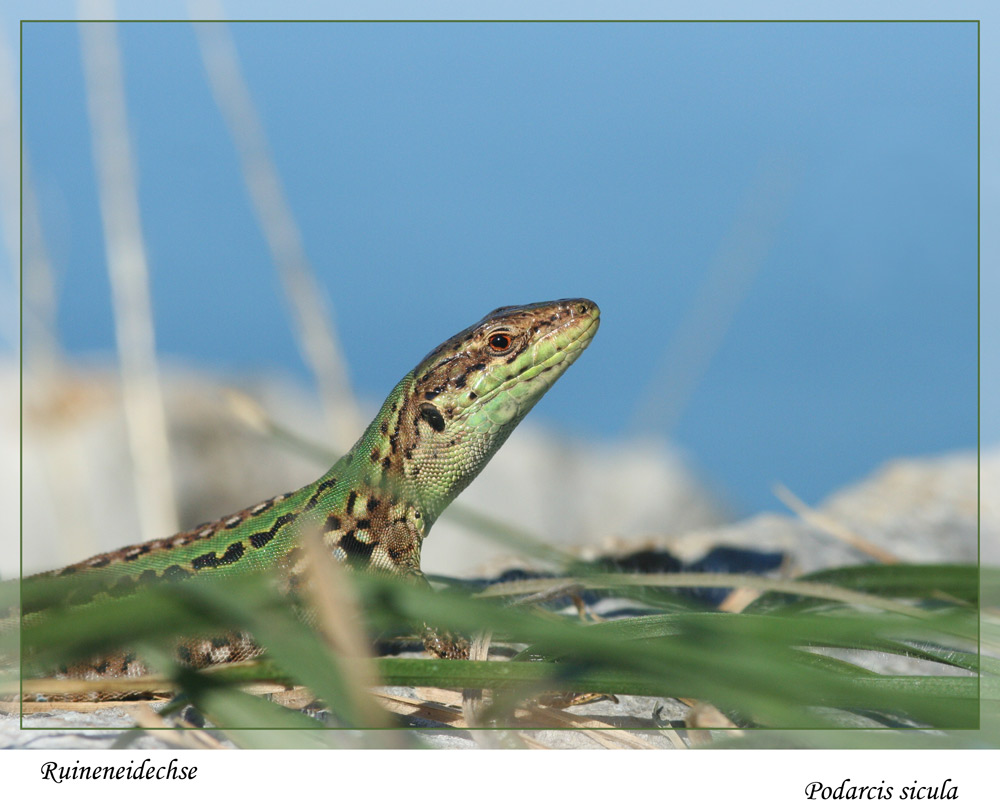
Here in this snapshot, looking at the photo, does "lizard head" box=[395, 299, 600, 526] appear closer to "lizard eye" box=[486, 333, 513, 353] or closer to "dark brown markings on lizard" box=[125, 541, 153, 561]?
"lizard eye" box=[486, 333, 513, 353]

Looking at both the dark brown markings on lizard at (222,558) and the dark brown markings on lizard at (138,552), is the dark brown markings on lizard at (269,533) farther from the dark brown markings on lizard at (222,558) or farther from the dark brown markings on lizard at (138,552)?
the dark brown markings on lizard at (138,552)

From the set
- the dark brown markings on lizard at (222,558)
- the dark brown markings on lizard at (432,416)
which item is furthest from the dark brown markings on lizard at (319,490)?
the dark brown markings on lizard at (432,416)

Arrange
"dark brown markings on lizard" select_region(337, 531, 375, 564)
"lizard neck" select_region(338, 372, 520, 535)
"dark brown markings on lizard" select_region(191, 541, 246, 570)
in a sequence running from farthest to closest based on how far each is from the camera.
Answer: "lizard neck" select_region(338, 372, 520, 535)
"dark brown markings on lizard" select_region(337, 531, 375, 564)
"dark brown markings on lizard" select_region(191, 541, 246, 570)

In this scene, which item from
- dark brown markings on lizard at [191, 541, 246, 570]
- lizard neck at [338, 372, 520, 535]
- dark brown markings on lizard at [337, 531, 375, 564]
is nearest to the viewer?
dark brown markings on lizard at [191, 541, 246, 570]

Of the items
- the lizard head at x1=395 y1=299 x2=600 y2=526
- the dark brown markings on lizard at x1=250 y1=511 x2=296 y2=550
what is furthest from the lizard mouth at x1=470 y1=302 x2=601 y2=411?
the dark brown markings on lizard at x1=250 y1=511 x2=296 y2=550

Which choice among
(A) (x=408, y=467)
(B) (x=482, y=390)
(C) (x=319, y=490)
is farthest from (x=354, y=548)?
(B) (x=482, y=390)

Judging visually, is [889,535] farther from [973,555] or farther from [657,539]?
[657,539]

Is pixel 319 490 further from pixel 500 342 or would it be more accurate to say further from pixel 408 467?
pixel 500 342
